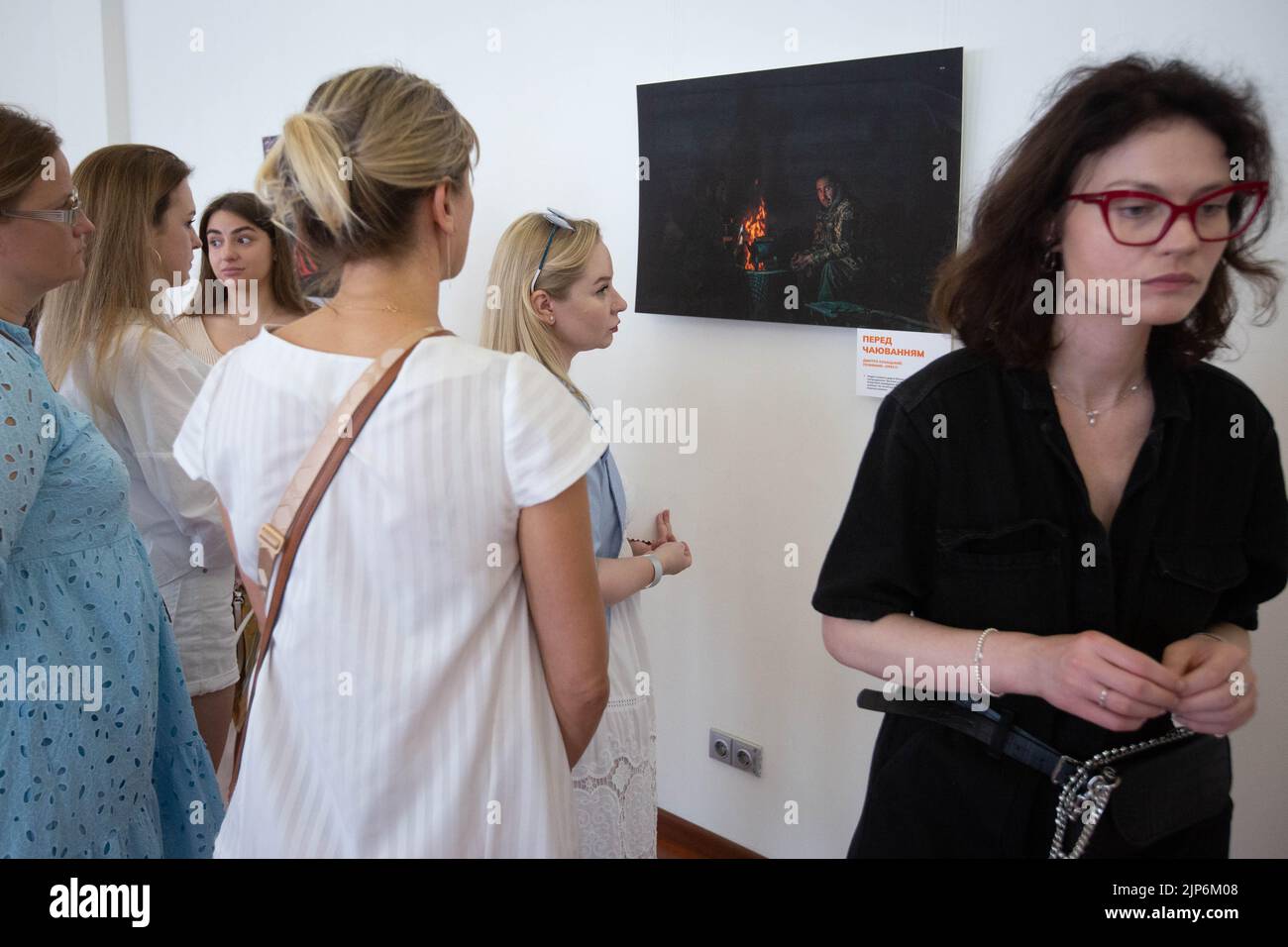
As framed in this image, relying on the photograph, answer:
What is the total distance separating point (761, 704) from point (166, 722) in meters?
1.56

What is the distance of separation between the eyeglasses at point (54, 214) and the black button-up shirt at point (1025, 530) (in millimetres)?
1433

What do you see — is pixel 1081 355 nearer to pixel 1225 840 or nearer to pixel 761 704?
pixel 1225 840

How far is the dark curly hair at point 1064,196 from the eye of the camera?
1.25 meters

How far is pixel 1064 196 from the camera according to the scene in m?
1.30

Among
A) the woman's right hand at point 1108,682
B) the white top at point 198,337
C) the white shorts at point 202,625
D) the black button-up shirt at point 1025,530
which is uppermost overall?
the white top at point 198,337

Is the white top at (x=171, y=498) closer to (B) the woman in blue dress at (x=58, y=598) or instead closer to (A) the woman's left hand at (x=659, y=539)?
(B) the woman in blue dress at (x=58, y=598)

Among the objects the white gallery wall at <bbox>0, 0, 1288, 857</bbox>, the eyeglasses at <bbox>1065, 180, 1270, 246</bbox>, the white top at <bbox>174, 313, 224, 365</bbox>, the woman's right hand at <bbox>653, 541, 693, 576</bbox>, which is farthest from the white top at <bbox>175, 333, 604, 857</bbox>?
the white top at <bbox>174, 313, 224, 365</bbox>

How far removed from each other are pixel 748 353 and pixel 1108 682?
1732 mm

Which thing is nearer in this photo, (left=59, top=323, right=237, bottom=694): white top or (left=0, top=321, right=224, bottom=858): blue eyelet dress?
(left=0, top=321, right=224, bottom=858): blue eyelet dress

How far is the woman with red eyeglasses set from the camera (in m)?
1.24

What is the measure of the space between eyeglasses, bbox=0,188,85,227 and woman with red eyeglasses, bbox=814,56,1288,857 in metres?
1.43

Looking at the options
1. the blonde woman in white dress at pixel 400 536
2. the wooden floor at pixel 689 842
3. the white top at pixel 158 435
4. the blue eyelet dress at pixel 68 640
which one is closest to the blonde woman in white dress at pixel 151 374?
the white top at pixel 158 435

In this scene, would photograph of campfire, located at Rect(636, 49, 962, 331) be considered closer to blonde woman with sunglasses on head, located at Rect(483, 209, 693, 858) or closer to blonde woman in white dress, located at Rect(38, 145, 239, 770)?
blonde woman with sunglasses on head, located at Rect(483, 209, 693, 858)

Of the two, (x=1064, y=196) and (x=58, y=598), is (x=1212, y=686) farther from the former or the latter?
(x=58, y=598)
